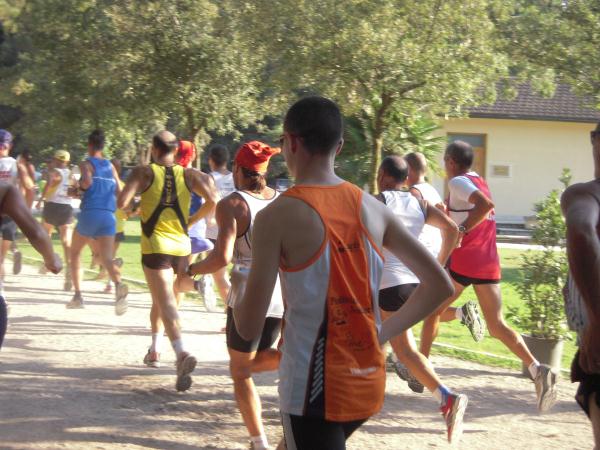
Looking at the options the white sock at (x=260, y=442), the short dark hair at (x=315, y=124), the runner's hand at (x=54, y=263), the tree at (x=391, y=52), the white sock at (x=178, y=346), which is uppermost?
the tree at (x=391, y=52)

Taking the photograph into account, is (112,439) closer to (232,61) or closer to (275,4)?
(275,4)

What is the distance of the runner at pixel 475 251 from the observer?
7.38 meters

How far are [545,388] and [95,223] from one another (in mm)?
6108

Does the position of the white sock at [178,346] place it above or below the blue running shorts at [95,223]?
below

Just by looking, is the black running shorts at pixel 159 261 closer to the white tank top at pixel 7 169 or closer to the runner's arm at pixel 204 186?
the runner's arm at pixel 204 186

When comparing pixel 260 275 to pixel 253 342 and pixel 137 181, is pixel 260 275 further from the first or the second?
pixel 137 181

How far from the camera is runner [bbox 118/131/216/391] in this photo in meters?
7.40

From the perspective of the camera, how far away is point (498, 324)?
24.2ft

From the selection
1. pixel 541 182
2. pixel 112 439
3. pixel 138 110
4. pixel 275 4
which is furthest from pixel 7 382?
pixel 541 182

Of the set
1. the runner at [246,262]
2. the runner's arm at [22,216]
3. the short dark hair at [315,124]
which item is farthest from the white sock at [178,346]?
the short dark hair at [315,124]

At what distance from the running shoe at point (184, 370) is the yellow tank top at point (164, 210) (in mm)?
961

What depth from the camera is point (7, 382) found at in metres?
7.34

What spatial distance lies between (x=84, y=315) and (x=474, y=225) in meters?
5.25

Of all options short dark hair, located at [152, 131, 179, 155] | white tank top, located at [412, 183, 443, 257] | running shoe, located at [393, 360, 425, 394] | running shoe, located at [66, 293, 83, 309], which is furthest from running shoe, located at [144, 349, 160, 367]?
running shoe, located at [66, 293, 83, 309]
